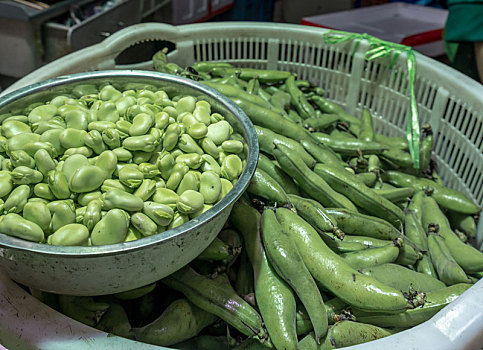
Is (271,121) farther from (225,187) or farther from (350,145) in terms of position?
(225,187)

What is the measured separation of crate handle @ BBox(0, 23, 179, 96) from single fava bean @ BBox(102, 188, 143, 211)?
909 mm

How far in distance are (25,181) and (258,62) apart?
5.05 feet

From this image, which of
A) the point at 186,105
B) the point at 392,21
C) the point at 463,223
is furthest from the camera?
the point at 392,21

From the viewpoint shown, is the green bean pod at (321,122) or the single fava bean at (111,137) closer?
the single fava bean at (111,137)

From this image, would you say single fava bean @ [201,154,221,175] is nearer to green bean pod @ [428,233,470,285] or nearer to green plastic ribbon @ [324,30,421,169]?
green bean pod @ [428,233,470,285]

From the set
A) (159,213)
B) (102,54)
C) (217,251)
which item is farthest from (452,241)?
(102,54)

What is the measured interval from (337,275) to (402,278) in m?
0.24

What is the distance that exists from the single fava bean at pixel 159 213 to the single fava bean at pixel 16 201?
0.92ft

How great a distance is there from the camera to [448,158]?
1.93 meters

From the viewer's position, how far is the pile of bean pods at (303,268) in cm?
111

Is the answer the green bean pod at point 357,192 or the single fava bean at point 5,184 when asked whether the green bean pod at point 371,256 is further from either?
the single fava bean at point 5,184

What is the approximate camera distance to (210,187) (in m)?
1.05

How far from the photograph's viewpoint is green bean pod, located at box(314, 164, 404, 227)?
1440 mm

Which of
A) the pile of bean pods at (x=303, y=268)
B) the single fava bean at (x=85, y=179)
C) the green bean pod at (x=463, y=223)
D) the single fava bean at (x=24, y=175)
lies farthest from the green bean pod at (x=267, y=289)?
the green bean pod at (x=463, y=223)
